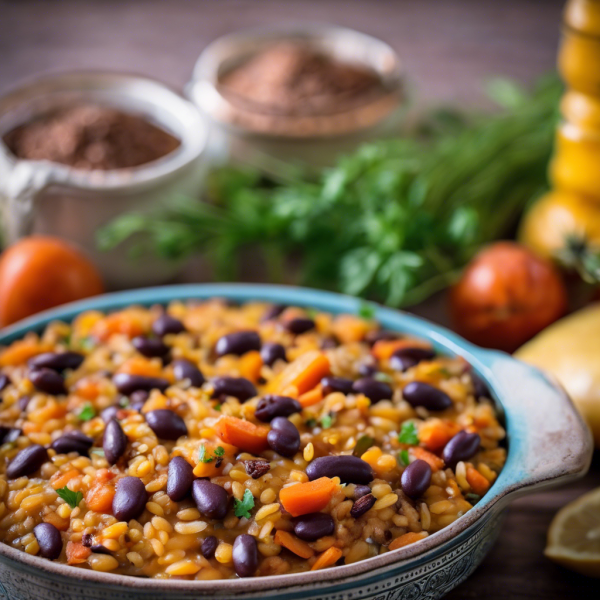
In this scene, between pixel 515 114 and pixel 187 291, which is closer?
pixel 187 291

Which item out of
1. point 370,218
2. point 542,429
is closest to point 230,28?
point 370,218

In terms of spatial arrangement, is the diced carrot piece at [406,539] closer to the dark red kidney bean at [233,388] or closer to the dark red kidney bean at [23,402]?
the dark red kidney bean at [233,388]

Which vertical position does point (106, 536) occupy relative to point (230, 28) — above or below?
below

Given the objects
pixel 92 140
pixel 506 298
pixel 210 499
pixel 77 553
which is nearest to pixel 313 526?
pixel 210 499

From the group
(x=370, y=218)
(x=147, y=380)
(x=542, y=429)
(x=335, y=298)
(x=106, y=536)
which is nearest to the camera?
(x=106, y=536)

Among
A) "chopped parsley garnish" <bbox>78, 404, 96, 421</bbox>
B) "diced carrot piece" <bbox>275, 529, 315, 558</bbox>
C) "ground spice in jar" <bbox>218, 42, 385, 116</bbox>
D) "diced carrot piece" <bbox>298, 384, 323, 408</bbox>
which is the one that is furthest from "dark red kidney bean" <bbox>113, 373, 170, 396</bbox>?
"ground spice in jar" <bbox>218, 42, 385, 116</bbox>

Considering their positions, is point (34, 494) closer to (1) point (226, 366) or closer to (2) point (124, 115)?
(1) point (226, 366)

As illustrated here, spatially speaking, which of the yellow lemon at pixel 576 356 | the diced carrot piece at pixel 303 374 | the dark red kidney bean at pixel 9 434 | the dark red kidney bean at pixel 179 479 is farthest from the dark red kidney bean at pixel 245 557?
the yellow lemon at pixel 576 356
